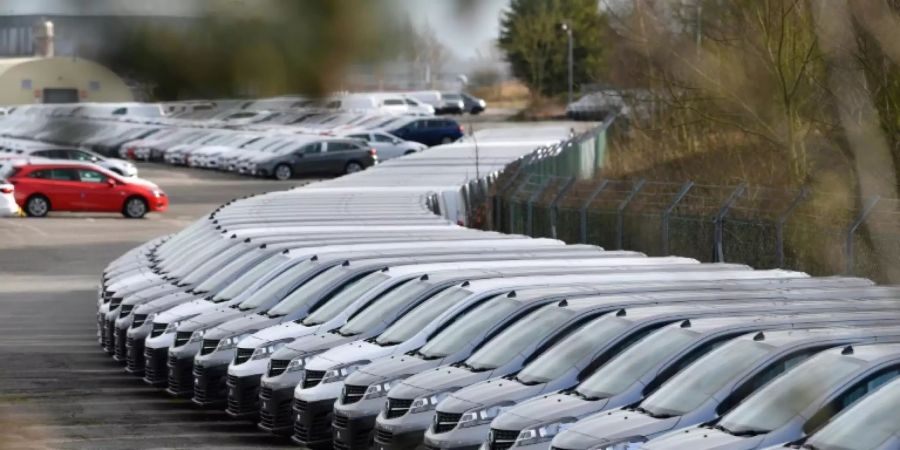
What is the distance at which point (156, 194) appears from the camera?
42875 mm

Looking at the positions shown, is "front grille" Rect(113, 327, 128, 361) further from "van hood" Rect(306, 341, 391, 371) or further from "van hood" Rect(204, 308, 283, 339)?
"van hood" Rect(306, 341, 391, 371)

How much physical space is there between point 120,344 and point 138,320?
622mm

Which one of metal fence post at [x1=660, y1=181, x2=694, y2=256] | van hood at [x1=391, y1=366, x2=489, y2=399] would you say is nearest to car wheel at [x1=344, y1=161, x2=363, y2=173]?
metal fence post at [x1=660, y1=181, x2=694, y2=256]

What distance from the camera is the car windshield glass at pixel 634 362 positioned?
1170 centimetres

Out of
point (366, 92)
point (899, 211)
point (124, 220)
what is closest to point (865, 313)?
point (899, 211)

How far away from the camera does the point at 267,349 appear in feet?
52.1

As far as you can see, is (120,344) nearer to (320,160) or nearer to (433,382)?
(433,382)

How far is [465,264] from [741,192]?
128 inches

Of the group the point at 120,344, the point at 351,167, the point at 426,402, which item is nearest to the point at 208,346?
the point at 120,344

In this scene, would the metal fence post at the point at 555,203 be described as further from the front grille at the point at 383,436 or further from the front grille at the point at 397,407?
the front grille at the point at 383,436

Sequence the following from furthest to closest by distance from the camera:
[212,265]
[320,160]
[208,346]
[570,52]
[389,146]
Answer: [389,146] < [320,160] < [212,265] < [208,346] < [570,52]

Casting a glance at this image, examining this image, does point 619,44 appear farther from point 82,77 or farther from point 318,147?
point 318,147

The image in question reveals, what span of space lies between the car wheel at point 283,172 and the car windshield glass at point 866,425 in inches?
1803

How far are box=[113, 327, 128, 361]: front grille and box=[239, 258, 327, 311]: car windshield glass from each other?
2.19m
